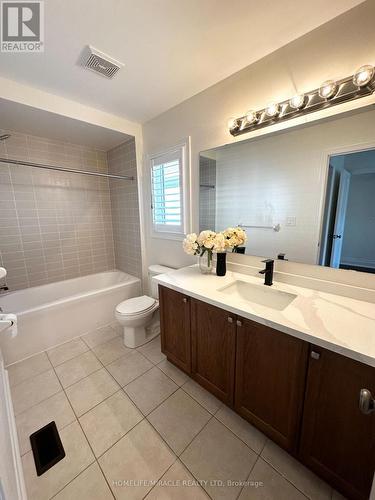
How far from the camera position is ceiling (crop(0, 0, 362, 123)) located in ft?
3.45

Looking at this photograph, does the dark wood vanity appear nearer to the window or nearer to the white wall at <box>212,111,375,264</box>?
the white wall at <box>212,111,375,264</box>

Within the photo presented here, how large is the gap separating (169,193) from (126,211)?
0.93 meters

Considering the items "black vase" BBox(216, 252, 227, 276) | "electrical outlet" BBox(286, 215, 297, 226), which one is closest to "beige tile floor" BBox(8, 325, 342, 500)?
"black vase" BBox(216, 252, 227, 276)

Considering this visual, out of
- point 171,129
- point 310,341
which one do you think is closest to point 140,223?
point 171,129

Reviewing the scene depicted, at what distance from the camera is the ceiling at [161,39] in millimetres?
1053

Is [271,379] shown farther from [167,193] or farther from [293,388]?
[167,193]

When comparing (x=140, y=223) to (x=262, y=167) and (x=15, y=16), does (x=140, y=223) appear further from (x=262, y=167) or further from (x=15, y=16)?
(x=15, y=16)

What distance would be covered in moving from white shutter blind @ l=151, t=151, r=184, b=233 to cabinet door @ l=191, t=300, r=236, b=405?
3.37ft

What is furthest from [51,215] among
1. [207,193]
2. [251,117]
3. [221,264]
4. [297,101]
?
[297,101]

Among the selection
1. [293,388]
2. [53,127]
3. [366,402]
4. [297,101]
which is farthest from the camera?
[53,127]

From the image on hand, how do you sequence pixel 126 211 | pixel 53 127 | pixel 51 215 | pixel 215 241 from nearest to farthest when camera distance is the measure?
pixel 215 241 → pixel 53 127 → pixel 51 215 → pixel 126 211

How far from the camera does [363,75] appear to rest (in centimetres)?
101

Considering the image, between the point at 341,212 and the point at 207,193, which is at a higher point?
the point at 207,193

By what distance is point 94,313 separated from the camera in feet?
7.68
